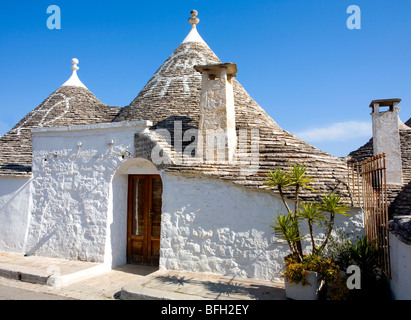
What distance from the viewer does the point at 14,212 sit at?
9.27 metres

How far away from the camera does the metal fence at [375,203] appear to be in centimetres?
520

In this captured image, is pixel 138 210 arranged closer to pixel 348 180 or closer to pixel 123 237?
pixel 123 237

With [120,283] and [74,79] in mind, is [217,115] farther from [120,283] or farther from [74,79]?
[74,79]

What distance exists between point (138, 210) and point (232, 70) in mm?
4314

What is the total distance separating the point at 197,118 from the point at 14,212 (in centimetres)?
583

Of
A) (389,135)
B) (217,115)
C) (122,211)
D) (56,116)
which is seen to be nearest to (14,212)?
(122,211)

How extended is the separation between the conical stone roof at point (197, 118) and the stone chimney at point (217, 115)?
55cm

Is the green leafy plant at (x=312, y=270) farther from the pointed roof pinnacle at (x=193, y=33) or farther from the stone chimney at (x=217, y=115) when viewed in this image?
the pointed roof pinnacle at (x=193, y=33)

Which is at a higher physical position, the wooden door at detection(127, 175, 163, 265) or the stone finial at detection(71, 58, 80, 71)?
the stone finial at detection(71, 58, 80, 71)

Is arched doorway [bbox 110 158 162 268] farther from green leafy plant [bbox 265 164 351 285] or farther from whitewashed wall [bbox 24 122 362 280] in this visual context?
green leafy plant [bbox 265 164 351 285]

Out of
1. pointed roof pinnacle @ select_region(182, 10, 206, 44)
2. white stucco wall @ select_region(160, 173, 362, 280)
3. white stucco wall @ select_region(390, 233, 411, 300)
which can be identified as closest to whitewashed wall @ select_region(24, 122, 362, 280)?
white stucco wall @ select_region(160, 173, 362, 280)

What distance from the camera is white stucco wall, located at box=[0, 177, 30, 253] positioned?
911cm

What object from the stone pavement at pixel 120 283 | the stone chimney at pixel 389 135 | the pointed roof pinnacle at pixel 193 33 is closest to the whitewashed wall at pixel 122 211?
the stone pavement at pixel 120 283

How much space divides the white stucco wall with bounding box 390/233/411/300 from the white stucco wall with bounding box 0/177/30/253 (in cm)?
875
